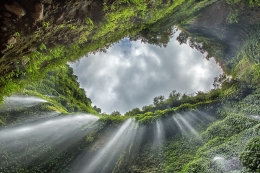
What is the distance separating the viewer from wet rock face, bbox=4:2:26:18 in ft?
11.8

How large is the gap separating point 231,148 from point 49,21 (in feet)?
31.8

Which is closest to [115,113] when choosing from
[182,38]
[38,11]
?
[182,38]

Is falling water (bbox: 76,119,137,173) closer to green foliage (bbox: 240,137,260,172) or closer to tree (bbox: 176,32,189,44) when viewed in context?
→ green foliage (bbox: 240,137,260,172)

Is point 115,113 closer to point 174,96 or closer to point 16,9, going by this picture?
point 174,96

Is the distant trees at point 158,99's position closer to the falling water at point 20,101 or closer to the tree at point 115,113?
the tree at point 115,113

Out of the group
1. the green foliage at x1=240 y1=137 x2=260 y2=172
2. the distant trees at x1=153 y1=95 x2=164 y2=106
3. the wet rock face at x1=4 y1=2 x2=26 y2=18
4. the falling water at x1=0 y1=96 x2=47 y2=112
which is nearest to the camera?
the wet rock face at x1=4 y1=2 x2=26 y2=18

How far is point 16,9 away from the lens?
3730 millimetres

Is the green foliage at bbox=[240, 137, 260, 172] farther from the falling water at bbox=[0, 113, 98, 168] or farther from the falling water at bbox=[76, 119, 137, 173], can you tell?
the falling water at bbox=[0, 113, 98, 168]

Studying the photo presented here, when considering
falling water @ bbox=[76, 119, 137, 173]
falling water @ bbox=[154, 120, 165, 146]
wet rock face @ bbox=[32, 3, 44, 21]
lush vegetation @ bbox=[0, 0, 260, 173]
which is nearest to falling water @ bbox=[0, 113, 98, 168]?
lush vegetation @ bbox=[0, 0, 260, 173]

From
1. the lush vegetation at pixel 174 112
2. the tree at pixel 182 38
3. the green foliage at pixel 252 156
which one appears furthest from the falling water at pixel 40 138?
the tree at pixel 182 38

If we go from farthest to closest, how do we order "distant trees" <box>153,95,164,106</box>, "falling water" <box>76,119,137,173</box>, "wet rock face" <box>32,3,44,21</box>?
"distant trees" <box>153,95,164,106</box> < "falling water" <box>76,119,137,173</box> < "wet rock face" <box>32,3,44,21</box>

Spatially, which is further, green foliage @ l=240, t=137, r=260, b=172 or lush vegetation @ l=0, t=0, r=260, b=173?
lush vegetation @ l=0, t=0, r=260, b=173

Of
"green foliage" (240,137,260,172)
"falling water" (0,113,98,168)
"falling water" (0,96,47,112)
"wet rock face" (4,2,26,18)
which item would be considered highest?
"falling water" (0,96,47,112)

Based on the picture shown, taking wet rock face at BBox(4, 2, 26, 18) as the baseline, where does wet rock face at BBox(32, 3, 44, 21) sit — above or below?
above
